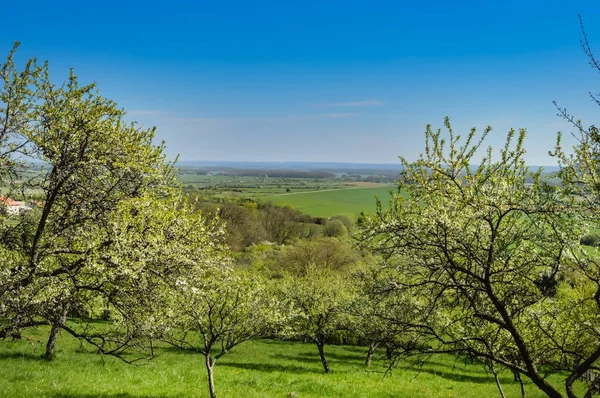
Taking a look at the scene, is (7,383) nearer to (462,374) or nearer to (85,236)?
(85,236)

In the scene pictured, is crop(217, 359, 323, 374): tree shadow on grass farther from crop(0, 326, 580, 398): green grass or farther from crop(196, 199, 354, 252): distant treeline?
crop(196, 199, 354, 252): distant treeline

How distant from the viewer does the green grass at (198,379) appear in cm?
1777

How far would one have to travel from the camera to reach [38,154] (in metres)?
10.6

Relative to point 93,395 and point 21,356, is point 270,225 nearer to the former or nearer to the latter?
point 21,356

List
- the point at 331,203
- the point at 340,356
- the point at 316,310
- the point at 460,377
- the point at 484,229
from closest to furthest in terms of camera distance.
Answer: the point at 484,229
the point at 460,377
the point at 316,310
the point at 340,356
the point at 331,203

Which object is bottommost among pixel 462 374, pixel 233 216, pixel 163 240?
pixel 462 374

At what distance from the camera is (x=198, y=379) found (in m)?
22.0

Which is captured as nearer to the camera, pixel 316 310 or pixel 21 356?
pixel 21 356

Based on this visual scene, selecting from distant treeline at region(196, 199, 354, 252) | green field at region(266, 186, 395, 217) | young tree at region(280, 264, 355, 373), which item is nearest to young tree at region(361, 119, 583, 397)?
young tree at region(280, 264, 355, 373)

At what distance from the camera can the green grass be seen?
17.8m

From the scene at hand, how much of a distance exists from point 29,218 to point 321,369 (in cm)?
2413

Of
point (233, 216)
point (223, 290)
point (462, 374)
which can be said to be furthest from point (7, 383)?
point (233, 216)

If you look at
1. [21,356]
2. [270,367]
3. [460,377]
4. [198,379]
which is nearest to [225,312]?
[198,379]

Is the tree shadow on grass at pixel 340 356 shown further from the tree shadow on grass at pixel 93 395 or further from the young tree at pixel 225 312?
the tree shadow on grass at pixel 93 395
